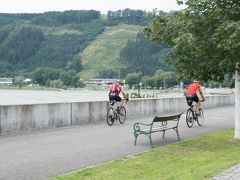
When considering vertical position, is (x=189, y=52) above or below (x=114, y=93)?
above

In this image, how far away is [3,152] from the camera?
10586 mm

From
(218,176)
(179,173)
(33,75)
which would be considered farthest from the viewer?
(33,75)

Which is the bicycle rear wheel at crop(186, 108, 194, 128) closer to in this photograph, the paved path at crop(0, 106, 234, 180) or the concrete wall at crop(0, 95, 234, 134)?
the paved path at crop(0, 106, 234, 180)

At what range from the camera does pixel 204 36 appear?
12.7m

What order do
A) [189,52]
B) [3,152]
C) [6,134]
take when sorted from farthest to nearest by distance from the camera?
[6,134], [189,52], [3,152]

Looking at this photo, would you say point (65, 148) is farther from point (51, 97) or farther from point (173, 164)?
point (51, 97)

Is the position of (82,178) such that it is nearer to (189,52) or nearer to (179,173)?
(179,173)

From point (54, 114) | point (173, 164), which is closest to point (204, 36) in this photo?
point (173, 164)

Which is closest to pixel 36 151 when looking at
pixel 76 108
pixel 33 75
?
pixel 76 108

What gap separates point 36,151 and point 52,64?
608 feet

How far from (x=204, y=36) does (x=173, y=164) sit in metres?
4.58

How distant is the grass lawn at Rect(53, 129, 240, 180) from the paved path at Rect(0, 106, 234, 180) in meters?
0.53

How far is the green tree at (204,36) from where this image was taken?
12049 millimetres

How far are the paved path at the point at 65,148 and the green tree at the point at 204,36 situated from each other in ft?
7.37
